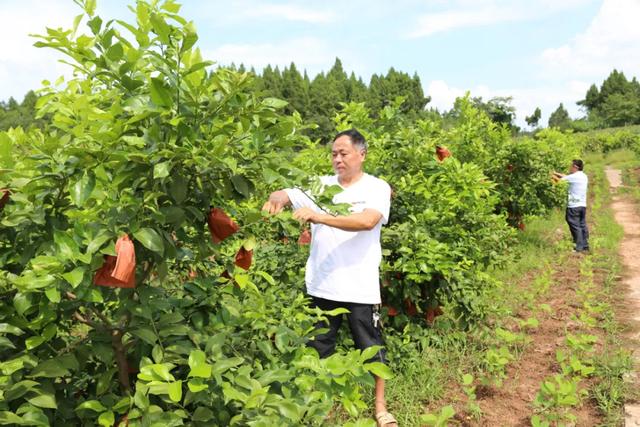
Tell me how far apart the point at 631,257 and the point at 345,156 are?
6996 millimetres

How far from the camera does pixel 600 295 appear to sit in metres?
5.80

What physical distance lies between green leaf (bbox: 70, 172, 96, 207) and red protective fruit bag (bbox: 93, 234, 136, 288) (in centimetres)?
14

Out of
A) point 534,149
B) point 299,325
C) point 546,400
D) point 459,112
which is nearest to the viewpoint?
point 299,325

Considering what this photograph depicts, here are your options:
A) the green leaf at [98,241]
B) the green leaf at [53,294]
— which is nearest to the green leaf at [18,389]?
the green leaf at [53,294]

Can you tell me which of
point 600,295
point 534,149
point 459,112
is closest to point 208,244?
point 600,295

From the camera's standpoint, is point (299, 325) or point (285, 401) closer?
point (285, 401)

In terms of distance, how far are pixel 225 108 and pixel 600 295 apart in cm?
572

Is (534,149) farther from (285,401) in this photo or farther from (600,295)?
(285,401)

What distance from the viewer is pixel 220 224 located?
4.90 feet

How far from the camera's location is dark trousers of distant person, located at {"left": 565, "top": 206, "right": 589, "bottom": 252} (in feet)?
27.4

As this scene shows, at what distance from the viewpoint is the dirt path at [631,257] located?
3279 millimetres

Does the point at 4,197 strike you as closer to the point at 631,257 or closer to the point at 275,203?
the point at 275,203

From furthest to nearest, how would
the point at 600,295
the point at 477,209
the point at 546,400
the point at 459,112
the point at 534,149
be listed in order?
the point at 534,149 < the point at 459,112 < the point at 600,295 < the point at 477,209 < the point at 546,400

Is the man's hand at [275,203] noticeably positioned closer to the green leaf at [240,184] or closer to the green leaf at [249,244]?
the green leaf at [249,244]
